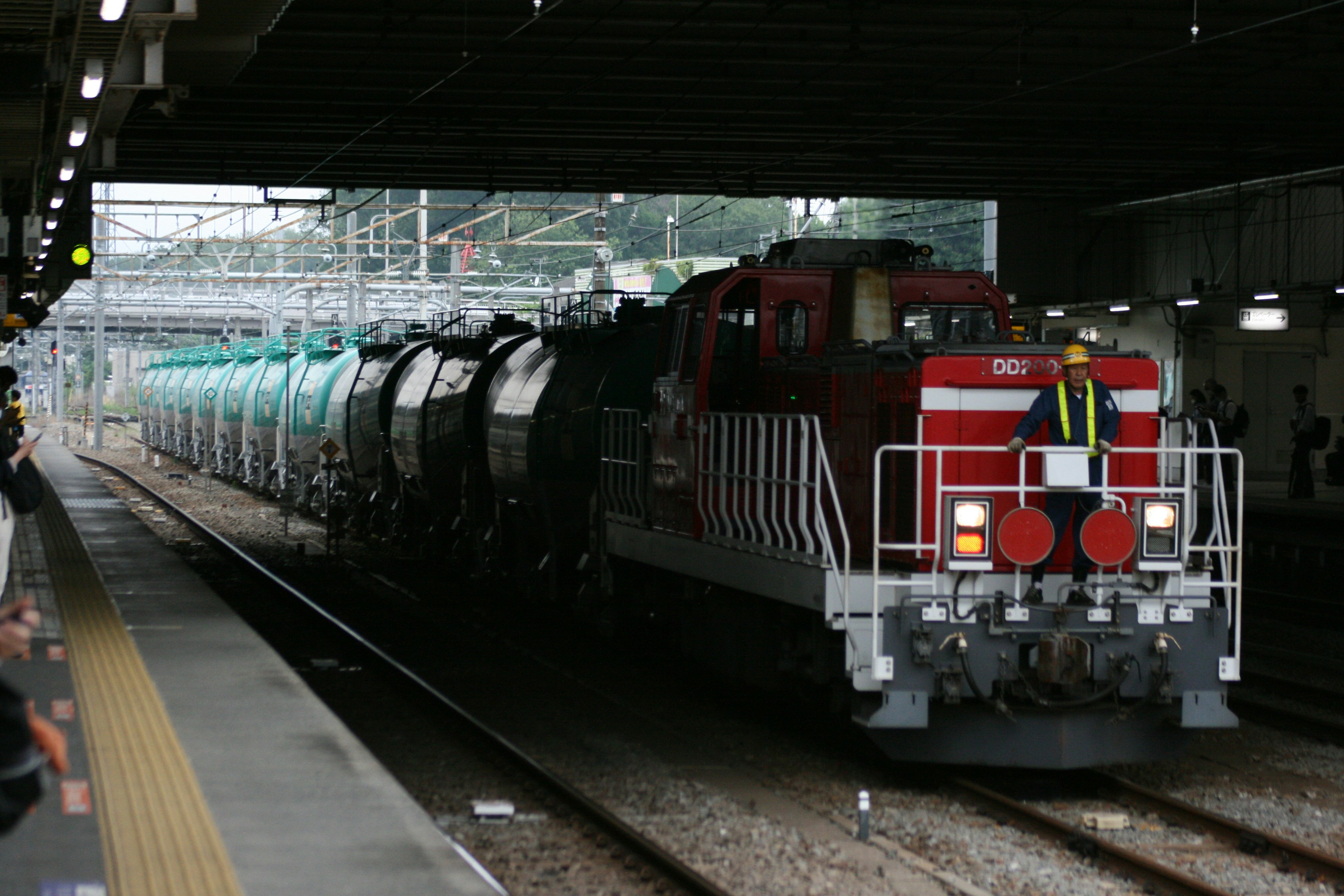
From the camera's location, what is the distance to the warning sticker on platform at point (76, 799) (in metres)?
6.36

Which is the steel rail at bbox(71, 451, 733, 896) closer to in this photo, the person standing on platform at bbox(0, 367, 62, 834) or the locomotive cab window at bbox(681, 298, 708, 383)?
the locomotive cab window at bbox(681, 298, 708, 383)

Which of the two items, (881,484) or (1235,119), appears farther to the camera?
(1235,119)

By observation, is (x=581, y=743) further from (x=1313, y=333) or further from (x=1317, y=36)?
(x=1313, y=333)

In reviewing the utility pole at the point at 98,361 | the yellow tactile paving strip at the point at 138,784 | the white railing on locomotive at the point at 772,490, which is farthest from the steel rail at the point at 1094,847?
the utility pole at the point at 98,361

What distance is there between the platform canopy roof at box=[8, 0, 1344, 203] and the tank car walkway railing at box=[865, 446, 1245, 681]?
5.97 metres

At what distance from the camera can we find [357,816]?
6.57 metres

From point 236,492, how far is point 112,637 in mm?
28800

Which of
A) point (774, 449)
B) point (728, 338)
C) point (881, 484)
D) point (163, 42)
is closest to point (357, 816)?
point (774, 449)

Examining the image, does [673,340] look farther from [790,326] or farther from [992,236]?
[992,236]

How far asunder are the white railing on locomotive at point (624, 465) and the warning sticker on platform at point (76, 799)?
6.44 m

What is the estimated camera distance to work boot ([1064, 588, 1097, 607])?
29.5ft

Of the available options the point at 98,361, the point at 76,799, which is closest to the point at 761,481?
the point at 76,799

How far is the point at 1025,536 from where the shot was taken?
8.81 metres

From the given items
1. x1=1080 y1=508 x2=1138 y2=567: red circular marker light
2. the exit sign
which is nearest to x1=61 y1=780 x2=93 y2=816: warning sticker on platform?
x1=1080 y1=508 x2=1138 y2=567: red circular marker light
